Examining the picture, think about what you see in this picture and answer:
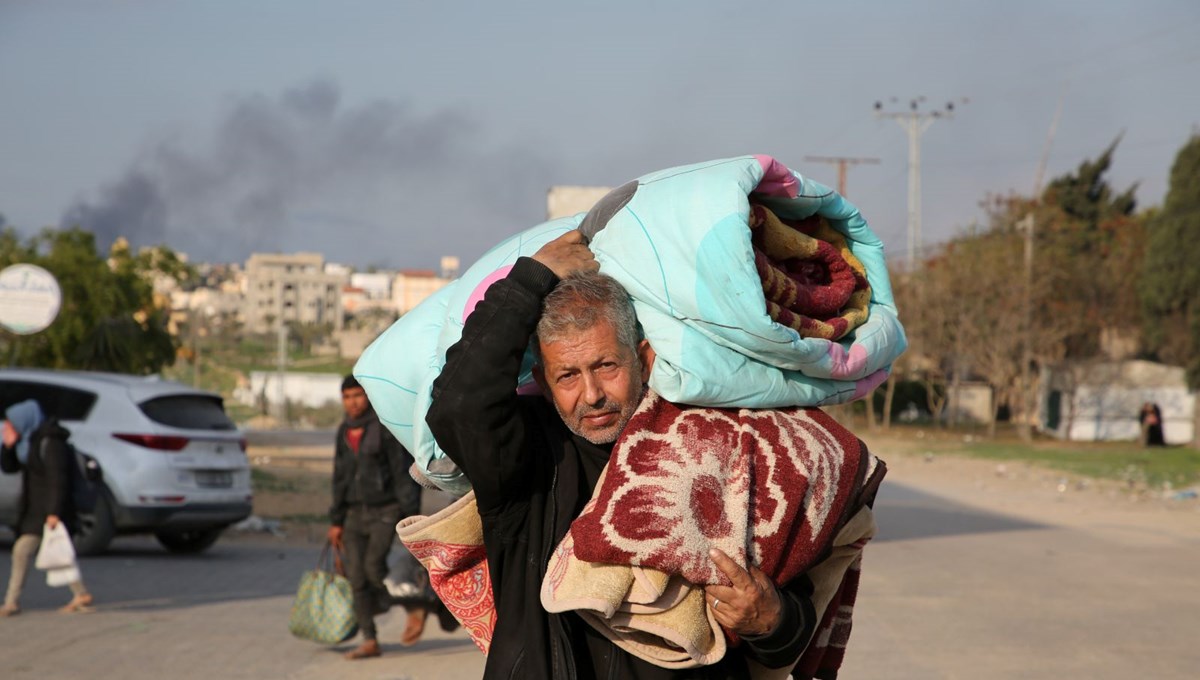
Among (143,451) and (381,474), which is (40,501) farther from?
(143,451)

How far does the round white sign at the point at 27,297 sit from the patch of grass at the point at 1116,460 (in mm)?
19769

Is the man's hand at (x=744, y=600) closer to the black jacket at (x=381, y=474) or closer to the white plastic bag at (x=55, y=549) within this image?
the black jacket at (x=381, y=474)

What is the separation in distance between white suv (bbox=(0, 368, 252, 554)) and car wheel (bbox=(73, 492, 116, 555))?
1 centimetres

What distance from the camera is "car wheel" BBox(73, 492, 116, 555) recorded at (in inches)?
542

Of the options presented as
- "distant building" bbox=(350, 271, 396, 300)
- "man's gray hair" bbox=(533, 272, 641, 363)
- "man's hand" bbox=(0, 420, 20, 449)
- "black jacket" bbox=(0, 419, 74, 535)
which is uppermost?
"distant building" bbox=(350, 271, 396, 300)

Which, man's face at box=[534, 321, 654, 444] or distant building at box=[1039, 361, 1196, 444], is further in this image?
distant building at box=[1039, 361, 1196, 444]

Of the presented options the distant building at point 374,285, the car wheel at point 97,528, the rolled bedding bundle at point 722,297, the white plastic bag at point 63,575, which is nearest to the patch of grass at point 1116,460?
the car wheel at point 97,528

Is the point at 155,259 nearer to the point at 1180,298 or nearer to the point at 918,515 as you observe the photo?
the point at 918,515

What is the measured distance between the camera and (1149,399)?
4588 centimetres

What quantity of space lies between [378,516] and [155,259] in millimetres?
25581

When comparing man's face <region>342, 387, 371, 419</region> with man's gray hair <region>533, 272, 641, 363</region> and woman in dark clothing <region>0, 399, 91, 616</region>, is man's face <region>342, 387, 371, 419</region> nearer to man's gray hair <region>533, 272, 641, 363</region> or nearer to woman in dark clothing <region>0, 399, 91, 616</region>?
woman in dark clothing <region>0, 399, 91, 616</region>

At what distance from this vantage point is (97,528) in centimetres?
1384

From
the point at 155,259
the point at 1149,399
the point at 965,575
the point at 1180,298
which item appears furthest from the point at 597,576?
the point at 1149,399

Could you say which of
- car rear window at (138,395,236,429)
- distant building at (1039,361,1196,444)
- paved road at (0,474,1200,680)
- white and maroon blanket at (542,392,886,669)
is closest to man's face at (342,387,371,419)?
paved road at (0,474,1200,680)
